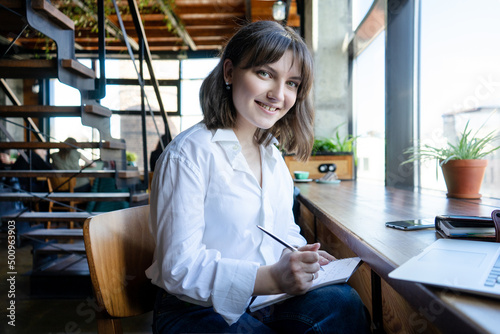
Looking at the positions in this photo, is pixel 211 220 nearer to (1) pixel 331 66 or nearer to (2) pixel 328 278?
(2) pixel 328 278

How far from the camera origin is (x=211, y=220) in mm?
957

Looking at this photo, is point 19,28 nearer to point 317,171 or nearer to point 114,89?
point 317,171

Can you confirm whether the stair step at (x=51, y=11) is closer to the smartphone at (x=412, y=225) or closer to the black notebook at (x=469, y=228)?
the smartphone at (x=412, y=225)

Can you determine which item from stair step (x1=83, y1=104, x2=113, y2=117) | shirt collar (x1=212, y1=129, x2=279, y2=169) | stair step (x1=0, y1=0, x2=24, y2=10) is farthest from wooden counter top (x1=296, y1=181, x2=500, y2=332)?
stair step (x1=0, y1=0, x2=24, y2=10)

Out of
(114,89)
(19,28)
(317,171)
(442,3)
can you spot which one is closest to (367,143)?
(317,171)

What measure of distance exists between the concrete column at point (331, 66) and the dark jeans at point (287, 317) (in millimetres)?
3369

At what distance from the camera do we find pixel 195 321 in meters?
0.86

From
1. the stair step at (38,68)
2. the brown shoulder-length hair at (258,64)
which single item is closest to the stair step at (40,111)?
the stair step at (38,68)

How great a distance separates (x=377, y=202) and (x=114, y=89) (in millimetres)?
7871

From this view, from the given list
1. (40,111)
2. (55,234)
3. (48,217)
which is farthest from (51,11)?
(55,234)

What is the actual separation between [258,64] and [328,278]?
0.59 meters

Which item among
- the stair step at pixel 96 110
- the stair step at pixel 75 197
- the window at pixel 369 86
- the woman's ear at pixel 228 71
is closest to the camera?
the woman's ear at pixel 228 71

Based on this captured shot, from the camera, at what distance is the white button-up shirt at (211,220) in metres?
0.81

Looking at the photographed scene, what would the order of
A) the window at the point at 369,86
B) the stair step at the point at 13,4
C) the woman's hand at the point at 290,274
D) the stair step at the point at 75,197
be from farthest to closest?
the window at the point at 369,86 → the stair step at the point at 75,197 → the stair step at the point at 13,4 → the woman's hand at the point at 290,274
